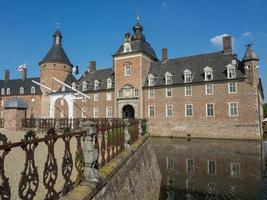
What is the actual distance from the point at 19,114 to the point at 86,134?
600 inches

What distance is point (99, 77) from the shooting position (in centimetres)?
3741

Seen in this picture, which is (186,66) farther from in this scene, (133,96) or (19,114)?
(19,114)

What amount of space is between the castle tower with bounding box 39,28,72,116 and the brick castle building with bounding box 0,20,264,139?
196 inches

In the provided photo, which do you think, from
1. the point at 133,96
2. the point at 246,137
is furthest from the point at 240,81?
the point at 133,96

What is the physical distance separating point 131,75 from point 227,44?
498 inches

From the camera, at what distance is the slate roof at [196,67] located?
1047 inches

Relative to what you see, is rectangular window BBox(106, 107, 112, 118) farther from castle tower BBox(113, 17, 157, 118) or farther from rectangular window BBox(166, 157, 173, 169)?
rectangular window BBox(166, 157, 173, 169)

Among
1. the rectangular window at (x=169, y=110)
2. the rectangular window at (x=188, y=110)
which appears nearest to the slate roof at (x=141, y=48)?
the rectangular window at (x=169, y=110)

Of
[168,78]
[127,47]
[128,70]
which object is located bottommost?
[168,78]

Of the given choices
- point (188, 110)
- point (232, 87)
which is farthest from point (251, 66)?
point (188, 110)

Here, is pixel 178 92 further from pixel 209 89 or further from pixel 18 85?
pixel 18 85

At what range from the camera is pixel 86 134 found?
4.16 meters

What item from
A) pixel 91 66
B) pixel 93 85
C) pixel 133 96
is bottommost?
pixel 133 96

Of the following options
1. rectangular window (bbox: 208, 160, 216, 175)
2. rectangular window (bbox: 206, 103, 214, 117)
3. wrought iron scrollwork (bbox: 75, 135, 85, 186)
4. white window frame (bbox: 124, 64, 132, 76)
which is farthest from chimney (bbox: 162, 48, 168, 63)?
wrought iron scrollwork (bbox: 75, 135, 85, 186)
